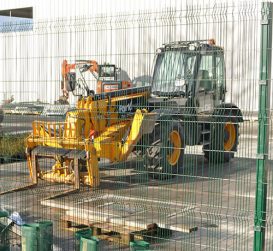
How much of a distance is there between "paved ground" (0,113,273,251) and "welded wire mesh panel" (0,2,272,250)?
0.08ft

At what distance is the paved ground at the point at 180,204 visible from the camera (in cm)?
640

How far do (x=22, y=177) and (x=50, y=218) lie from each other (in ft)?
9.10

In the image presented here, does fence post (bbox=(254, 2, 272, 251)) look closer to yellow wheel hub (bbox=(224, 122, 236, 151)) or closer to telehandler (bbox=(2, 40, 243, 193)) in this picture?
telehandler (bbox=(2, 40, 243, 193))

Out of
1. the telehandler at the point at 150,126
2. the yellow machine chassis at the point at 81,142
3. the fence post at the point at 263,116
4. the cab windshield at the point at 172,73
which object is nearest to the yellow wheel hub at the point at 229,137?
the telehandler at the point at 150,126

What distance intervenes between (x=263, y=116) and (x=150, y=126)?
264 centimetres

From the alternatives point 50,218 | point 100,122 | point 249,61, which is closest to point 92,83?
point 100,122

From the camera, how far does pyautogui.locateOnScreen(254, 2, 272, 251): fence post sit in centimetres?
474

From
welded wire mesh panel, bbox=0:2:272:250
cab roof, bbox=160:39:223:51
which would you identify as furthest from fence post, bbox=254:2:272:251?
cab roof, bbox=160:39:223:51

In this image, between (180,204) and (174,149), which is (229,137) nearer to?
(174,149)

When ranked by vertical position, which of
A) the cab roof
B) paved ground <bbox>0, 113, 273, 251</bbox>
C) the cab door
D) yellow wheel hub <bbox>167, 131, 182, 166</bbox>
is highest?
the cab roof

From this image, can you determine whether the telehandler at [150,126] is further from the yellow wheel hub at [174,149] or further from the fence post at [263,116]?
the fence post at [263,116]

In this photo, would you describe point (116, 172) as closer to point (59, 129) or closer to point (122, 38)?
point (59, 129)

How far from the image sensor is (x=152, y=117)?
724 centimetres

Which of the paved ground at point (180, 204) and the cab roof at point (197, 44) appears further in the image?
the cab roof at point (197, 44)
